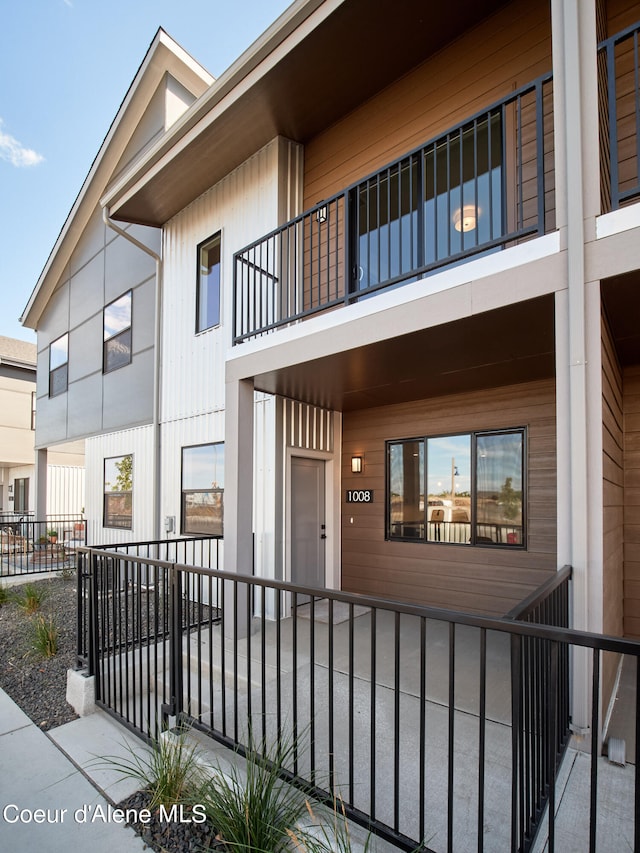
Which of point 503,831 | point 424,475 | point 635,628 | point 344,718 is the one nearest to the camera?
point 503,831

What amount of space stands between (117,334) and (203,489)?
13.6ft

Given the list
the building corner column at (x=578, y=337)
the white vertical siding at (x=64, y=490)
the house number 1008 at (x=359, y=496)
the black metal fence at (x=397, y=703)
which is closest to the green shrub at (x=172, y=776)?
the black metal fence at (x=397, y=703)

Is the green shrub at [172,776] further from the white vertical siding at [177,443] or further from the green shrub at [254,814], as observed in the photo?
the white vertical siding at [177,443]

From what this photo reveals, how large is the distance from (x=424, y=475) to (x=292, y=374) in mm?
2231

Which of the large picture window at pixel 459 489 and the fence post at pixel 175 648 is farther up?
the large picture window at pixel 459 489

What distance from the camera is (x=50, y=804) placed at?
8.45 ft

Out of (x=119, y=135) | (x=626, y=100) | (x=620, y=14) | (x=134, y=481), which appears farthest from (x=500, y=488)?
(x=119, y=135)

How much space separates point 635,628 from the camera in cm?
432

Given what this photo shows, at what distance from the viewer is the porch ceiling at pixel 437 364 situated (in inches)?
132

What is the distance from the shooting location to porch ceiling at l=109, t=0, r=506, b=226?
4.56 metres

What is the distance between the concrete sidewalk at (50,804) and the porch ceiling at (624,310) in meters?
3.83

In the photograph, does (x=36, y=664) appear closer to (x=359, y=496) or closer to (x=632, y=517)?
(x=359, y=496)

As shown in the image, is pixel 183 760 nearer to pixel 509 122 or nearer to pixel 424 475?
pixel 424 475

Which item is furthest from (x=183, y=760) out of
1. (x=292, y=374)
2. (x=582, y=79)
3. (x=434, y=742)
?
(x=582, y=79)
